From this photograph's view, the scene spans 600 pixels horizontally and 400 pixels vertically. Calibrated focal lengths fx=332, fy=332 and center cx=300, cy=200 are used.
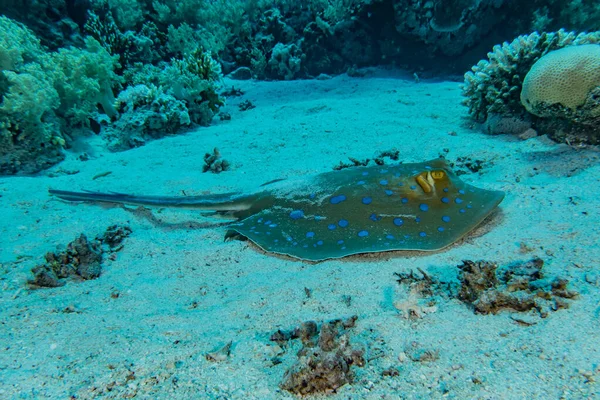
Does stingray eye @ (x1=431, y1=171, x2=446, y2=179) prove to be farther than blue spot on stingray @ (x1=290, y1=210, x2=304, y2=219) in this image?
No

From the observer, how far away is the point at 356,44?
12516 mm

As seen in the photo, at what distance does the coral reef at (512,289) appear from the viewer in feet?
7.23

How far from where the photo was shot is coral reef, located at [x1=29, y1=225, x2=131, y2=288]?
314 cm

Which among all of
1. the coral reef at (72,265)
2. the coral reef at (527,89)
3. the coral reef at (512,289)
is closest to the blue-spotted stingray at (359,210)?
the coral reef at (512,289)

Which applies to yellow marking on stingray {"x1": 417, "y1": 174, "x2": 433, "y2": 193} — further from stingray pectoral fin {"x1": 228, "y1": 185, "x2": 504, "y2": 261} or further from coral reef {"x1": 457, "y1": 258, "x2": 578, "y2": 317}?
coral reef {"x1": 457, "y1": 258, "x2": 578, "y2": 317}

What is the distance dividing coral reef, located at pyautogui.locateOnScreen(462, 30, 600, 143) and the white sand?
0.34m

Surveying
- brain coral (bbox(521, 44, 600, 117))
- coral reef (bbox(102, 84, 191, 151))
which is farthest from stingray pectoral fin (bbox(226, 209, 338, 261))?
coral reef (bbox(102, 84, 191, 151))

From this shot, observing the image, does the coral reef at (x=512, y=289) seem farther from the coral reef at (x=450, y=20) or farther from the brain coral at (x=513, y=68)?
the coral reef at (x=450, y=20)

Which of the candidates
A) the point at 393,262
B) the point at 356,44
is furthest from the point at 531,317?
the point at 356,44

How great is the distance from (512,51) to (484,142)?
1.87m

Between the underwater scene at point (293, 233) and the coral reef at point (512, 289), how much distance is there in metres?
0.01

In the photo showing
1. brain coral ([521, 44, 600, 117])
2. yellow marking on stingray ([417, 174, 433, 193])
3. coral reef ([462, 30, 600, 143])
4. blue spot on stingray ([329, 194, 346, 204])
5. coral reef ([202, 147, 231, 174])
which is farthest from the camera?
coral reef ([202, 147, 231, 174])

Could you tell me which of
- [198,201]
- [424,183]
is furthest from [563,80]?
[198,201]

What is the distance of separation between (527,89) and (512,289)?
14.4 ft
